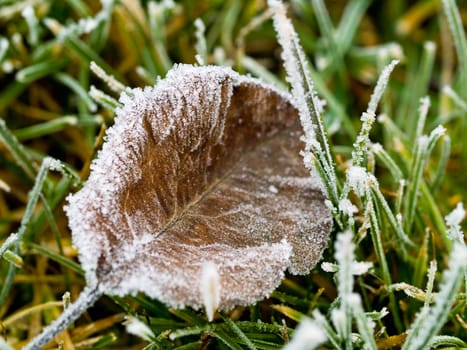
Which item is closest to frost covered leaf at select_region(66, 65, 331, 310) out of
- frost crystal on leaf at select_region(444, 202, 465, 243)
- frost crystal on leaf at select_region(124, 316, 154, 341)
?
frost crystal on leaf at select_region(124, 316, 154, 341)

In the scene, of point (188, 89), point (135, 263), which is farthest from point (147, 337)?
point (188, 89)

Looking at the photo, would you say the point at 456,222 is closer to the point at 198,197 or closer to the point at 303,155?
the point at 303,155

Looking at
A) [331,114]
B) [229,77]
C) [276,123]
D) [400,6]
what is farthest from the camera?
[400,6]

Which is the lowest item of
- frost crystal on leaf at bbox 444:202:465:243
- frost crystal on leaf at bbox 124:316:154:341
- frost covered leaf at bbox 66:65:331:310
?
frost crystal on leaf at bbox 124:316:154:341

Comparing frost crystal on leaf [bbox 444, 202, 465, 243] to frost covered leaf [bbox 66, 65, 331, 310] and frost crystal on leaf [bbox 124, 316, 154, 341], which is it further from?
frost crystal on leaf [bbox 124, 316, 154, 341]

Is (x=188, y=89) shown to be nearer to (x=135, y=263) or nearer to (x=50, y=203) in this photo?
(x=135, y=263)

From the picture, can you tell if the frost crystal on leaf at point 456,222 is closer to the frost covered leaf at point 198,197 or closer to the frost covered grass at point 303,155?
the frost covered grass at point 303,155

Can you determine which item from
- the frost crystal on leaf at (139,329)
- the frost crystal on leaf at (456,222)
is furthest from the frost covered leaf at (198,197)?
the frost crystal on leaf at (456,222)
